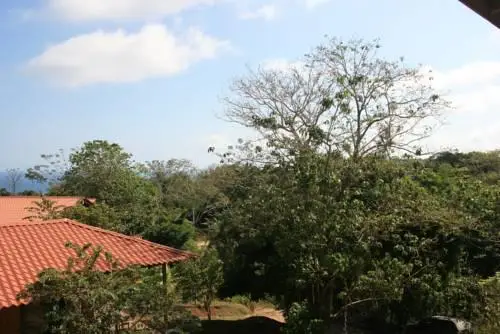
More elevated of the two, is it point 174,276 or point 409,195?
point 409,195

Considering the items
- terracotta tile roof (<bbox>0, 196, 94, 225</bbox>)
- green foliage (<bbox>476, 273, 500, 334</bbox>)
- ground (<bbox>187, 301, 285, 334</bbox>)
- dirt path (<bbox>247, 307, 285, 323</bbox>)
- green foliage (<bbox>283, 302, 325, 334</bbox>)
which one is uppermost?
terracotta tile roof (<bbox>0, 196, 94, 225</bbox>)

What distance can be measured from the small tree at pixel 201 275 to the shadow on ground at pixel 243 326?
1.04 meters

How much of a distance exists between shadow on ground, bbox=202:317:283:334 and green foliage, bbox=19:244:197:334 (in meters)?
4.96

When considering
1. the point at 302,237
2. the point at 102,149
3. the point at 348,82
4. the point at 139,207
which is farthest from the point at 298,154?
the point at 102,149

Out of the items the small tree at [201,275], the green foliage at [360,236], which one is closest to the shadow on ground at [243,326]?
the small tree at [201,275]

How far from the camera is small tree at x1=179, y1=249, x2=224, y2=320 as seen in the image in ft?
52.5

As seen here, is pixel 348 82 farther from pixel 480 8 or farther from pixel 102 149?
pixel 102 149

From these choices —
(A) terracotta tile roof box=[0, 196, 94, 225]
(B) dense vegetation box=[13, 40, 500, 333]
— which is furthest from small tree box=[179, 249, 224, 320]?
(A) terracotta tile roof box=[0, 196, 94, 225]

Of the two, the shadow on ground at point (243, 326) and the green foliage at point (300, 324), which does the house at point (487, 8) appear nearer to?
the green foliage at point (300, 324)

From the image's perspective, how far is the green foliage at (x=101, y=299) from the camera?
966 cm

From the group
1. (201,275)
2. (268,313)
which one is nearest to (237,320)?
(201,275)

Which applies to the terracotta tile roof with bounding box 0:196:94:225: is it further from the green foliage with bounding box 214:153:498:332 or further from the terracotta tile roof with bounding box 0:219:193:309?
the green foliage with bounding box 214:153:498:332

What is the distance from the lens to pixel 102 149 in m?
32.5

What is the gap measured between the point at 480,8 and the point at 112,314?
848cm
